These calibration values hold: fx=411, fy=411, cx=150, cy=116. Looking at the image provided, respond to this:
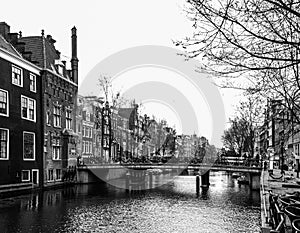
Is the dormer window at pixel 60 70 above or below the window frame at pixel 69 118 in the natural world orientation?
above

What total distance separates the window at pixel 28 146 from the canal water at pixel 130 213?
4.02 metres

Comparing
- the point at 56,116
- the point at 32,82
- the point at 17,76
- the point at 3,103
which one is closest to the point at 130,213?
the point at 3,103

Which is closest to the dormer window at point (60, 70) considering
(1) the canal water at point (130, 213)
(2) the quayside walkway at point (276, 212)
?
(1) the canal water at point (130, 213)

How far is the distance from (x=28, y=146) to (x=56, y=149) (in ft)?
20.9

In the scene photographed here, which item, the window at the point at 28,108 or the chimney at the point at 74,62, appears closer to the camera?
the window at the point at 28,108

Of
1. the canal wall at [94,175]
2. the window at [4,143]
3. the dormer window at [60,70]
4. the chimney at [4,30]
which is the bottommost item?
the canal wall at [94,175]

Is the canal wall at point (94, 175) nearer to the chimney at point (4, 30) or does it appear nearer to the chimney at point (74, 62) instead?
the chimney at point (74, 62)

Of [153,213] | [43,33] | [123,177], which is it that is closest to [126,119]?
[123,177]

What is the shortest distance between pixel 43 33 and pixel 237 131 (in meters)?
34.3

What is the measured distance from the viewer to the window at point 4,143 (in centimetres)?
3403

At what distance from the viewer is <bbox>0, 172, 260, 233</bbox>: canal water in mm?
21000

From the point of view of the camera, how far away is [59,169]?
4500 centimetres

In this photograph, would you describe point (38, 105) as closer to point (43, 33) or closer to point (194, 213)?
point (43, 33)

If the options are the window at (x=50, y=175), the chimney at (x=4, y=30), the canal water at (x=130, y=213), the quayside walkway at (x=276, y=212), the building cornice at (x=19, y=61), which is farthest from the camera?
the window at (x=50, y=175)
